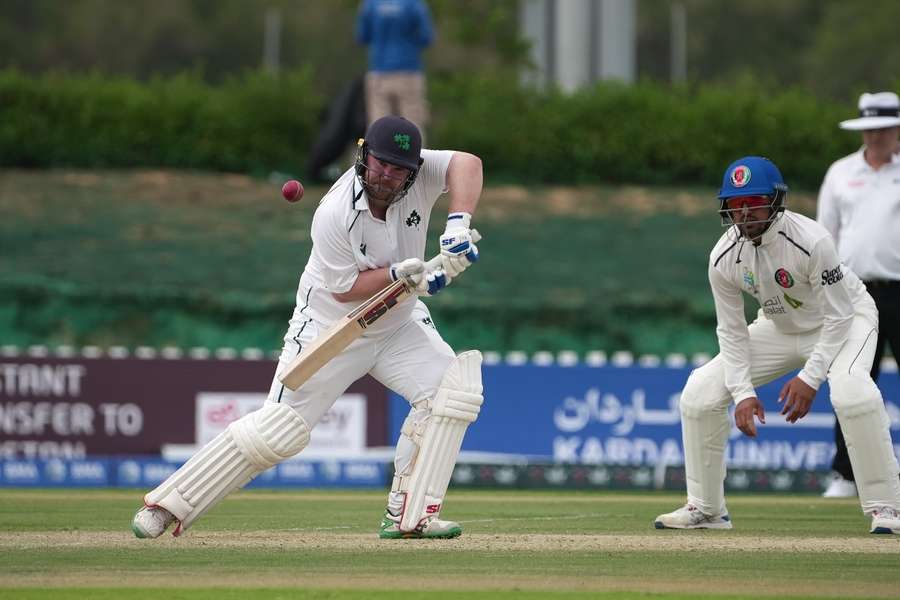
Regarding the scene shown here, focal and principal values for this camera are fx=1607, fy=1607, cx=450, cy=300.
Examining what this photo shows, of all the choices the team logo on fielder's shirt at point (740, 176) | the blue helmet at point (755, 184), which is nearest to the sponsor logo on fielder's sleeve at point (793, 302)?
the blue helmet at point (755, 184)

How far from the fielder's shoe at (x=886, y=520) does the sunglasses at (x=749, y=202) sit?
1.17 m

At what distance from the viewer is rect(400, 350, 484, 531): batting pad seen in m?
5.43

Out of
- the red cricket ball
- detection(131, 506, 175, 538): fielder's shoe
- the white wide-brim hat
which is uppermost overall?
the white wide-brim hat

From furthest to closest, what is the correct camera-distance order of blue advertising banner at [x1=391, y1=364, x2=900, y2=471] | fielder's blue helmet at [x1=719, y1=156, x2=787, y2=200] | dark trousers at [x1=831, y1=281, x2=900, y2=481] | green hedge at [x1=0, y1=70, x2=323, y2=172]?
green hedge at [x1=0, y1=70, x2=323, y2=172] → blue advertising banner at [x1=391, y1=364, x2=900, y2=471] → dark trousers at [x1=831, y1=281, x2=900, y2=481] → fielder's blue helmet at [x1=719, y1=156, x2=787, y2=200]

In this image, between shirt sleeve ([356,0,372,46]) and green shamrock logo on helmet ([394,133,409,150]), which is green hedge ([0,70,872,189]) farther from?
green shamrock logo on helmet ([394,133,409,150])

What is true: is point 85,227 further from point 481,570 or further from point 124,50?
point 124,50

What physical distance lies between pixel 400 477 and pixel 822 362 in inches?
63.5

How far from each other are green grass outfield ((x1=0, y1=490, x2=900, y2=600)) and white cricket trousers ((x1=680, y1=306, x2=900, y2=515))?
0.64ft

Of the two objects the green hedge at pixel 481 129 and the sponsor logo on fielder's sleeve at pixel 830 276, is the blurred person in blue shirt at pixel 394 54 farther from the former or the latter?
the sponsor logo on fielder's sleeve at pixel 830 276

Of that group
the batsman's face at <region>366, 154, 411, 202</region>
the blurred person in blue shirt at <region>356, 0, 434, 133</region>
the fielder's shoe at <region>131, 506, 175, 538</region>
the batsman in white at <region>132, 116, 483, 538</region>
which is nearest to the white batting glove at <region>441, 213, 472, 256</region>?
the batsman in white at <region>132, 116, 483, 538</region>

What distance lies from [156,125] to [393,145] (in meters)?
11.3

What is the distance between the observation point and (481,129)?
16094 mm

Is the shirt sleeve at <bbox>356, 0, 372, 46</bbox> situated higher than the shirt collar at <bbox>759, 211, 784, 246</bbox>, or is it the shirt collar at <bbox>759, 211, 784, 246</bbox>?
the shirt sleeve at <bbox>356, 0, 372, 46</bbox>

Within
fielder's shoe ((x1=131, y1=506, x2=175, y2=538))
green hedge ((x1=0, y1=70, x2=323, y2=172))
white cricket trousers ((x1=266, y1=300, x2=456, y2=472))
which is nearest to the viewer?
fielder's shoe ((x1=131, y1=506, x2=175, y2=538))
